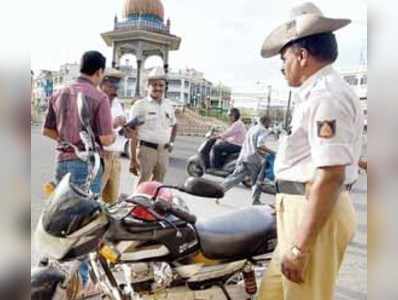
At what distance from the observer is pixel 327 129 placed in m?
1.05

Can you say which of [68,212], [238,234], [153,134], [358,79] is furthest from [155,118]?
[358,79]

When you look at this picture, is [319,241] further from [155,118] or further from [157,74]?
[155,118]

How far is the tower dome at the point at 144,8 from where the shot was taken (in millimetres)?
1370

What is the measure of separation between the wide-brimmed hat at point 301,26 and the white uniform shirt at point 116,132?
0.72m

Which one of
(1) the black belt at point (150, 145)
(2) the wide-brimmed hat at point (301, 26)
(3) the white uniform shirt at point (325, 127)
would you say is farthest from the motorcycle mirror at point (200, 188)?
(1) the black belt at point (150, 145)

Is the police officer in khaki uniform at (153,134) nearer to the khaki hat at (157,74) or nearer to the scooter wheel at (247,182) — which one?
the khaki hat at (157,74)

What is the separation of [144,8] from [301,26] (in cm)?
47

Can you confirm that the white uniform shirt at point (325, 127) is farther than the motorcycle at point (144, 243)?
No

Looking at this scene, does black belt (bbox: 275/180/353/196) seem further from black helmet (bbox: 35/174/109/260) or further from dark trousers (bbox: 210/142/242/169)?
dark trousers (bbox: 210/142/242/169)

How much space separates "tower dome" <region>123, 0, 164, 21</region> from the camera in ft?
4.49

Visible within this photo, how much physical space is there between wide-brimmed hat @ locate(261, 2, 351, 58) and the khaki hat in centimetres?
41

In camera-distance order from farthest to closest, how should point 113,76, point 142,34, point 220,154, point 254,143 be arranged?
point 220,154
point 254,143
point 113,76
point 142,34

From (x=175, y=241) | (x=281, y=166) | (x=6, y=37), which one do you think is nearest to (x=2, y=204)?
(x=6, y=37)

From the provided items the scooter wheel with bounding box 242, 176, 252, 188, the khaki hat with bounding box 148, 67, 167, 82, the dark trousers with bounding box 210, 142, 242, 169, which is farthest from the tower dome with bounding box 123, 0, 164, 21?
the scooter wheel with bounding box 242, 176, 252, 188
